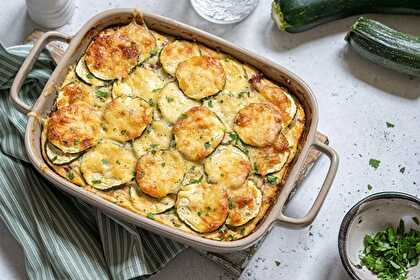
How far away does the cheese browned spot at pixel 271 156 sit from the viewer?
3.01m

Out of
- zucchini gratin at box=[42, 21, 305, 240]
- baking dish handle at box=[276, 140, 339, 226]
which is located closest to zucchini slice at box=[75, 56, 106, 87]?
zucchini gratin at box=[42, 21, 305, 240]

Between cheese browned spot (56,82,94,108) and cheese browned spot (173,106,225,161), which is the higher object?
cheese browned spot (56,82,94,108)

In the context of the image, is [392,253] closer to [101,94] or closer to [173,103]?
[173,103]

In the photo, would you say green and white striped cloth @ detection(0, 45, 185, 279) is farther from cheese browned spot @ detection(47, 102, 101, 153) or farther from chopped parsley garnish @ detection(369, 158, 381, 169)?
chopped parsley garnish @ detection(369, 158, 381, 169)

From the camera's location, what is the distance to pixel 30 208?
3.19m

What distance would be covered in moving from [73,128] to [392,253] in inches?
54.2

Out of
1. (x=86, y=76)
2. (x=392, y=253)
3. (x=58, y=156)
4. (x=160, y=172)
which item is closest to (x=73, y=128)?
(x=58, y=156)

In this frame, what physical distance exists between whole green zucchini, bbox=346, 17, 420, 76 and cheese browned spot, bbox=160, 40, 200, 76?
791mm

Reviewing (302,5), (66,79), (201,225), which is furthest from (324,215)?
(66,79)

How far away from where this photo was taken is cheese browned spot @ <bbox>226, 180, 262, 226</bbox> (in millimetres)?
2939

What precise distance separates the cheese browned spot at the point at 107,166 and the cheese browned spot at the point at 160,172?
50mm

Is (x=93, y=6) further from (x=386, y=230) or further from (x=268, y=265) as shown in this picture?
(x=386, y=230)

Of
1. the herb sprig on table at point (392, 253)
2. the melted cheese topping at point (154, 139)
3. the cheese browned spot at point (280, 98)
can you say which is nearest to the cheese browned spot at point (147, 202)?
the melted cheese topping at point (154, 139)

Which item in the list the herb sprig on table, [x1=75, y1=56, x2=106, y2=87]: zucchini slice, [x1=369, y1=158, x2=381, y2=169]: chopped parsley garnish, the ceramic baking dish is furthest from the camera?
[x1=369, y1=158, x2=381, y2=169]: chopped parsley garnish
